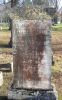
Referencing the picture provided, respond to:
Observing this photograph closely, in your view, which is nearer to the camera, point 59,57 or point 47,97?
point 47,97

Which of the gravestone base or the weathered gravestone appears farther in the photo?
the gravestone base

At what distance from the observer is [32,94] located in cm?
916

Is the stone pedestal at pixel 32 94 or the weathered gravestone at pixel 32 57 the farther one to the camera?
the stone pedestal at pixel 32 94

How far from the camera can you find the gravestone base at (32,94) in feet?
29.8

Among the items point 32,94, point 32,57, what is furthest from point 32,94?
point 32,57

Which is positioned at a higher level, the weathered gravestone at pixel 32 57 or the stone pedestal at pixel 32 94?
the weathered gravestone at pixel 32 57

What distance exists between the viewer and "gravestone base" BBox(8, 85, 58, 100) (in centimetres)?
908

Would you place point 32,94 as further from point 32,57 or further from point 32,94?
point 32,57

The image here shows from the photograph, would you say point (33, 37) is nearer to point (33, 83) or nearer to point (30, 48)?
point (30, 48)

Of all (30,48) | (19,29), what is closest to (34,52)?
(30,48)

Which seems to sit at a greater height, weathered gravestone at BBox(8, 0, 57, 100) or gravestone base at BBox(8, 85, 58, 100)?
weathered gravestone at BBox(8, 0, 57, 100)

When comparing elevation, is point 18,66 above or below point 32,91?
above

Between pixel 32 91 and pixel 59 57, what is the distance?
33.5ft

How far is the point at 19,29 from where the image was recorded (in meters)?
8.98
